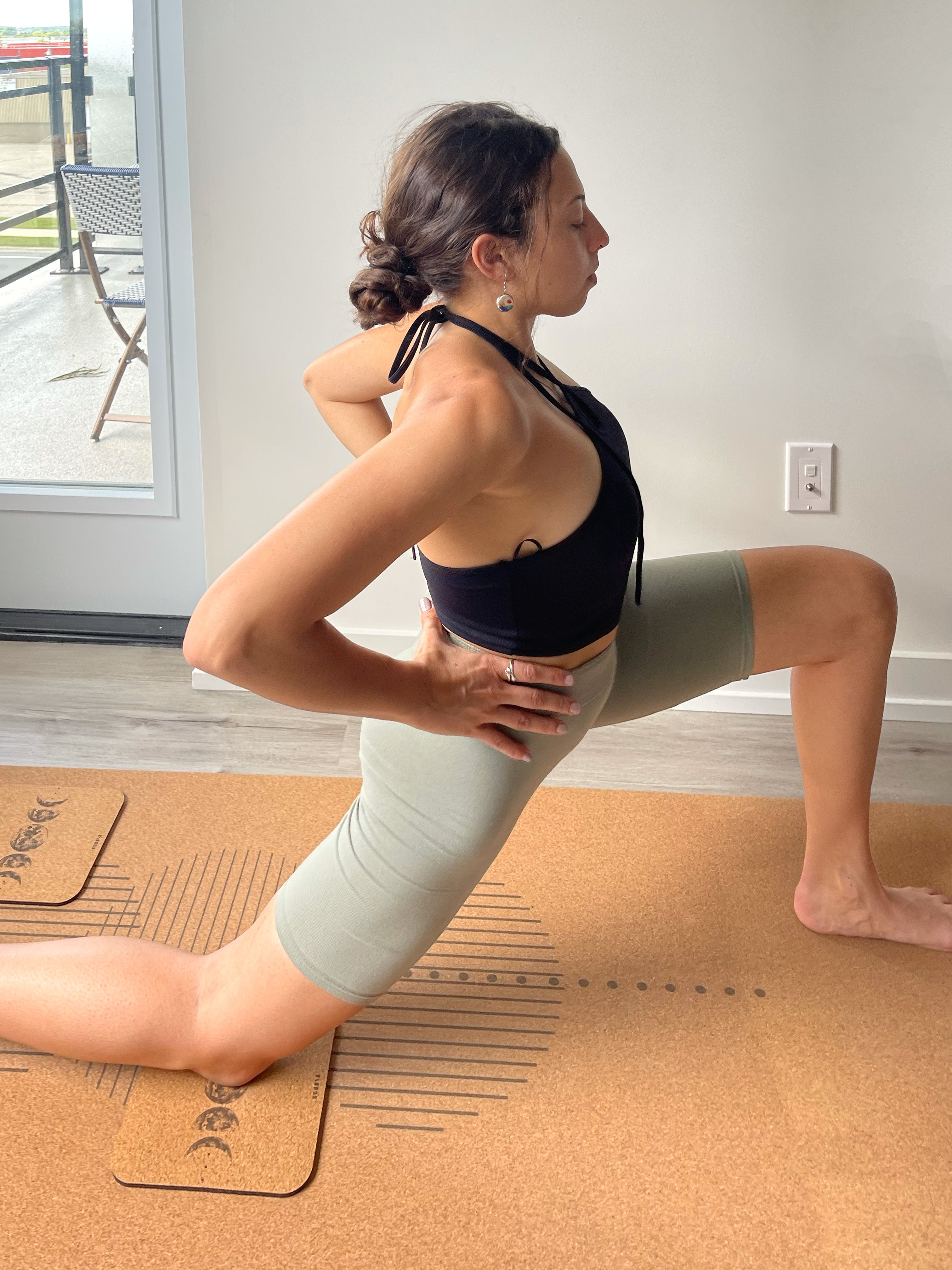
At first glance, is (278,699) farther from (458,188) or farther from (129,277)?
(129,277)

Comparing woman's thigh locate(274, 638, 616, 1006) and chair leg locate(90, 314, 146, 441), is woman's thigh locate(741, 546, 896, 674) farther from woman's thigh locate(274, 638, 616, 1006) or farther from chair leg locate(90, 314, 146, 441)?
chair leg locate(90, 314, 146, 441)

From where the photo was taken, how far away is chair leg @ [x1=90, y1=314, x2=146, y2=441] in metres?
2.67

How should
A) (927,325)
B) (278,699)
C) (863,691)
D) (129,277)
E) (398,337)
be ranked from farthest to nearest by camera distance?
1. (129,277)
2. (927,325)
3. (863,691)
4. (398,337)
5. (278,699)

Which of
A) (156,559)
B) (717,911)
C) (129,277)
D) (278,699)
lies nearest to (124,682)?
(156,559)

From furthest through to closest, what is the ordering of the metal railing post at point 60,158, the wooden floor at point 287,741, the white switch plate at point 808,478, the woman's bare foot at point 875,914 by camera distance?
the metal railing post at point 60,158 → the white switch plate at point 808,478 → the wooden floor at point 287,741 → the woman's bare foot at point 875,914

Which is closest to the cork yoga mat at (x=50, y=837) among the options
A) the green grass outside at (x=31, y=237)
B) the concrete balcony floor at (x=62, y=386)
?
the concrete balcony floor at (x=62, y=386)

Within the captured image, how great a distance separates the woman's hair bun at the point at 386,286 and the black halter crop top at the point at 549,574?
1.1 inches

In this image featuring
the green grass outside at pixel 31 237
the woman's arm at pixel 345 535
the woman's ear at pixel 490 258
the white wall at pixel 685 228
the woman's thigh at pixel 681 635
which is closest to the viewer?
the woman's arm at pixel 345 535

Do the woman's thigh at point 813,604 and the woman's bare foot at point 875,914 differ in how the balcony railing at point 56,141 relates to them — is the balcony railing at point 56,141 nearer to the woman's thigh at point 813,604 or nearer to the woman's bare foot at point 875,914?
the woman's thigh at point 813,604

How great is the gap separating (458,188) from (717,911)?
3.81ft

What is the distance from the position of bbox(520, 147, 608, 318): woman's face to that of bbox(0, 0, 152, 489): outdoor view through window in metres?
1.70

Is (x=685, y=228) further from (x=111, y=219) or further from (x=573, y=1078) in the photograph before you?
(x=573, y=1078)

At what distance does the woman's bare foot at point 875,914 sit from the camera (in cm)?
170

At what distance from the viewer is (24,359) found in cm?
274
